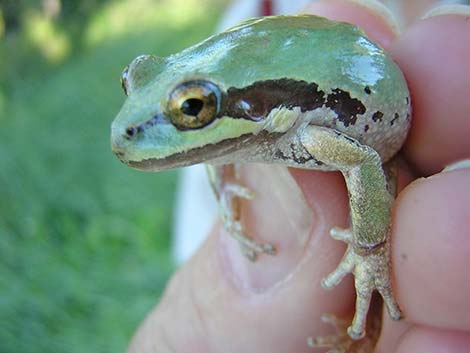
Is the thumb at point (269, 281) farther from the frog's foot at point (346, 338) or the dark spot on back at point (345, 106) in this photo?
the dark spot on back at point (345, 106)

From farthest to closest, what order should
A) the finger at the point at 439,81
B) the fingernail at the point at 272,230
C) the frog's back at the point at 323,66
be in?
1. the fingernail at the point at 272,230
2. the finger at the point at 439,81
3. the frog's back at the point at 323,66

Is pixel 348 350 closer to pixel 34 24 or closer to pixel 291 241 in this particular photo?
pixel 291 241

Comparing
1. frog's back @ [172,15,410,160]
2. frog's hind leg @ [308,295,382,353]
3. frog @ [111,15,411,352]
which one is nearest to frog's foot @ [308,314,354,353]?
frog's hind leg @ [308,295,382,353]

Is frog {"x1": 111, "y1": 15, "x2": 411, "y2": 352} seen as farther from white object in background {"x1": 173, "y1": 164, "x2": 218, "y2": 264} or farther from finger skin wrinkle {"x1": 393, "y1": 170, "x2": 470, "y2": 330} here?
white object in background {"x1": 173, "y1": 164, "x2": 218, "y2": 264}

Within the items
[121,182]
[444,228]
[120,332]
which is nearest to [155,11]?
[121,182]

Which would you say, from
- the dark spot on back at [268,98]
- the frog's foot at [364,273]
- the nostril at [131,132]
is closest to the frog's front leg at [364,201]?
the frog's foot at [364,273]

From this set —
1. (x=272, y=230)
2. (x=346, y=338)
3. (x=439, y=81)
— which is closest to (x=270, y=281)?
(x=272, y=230)
